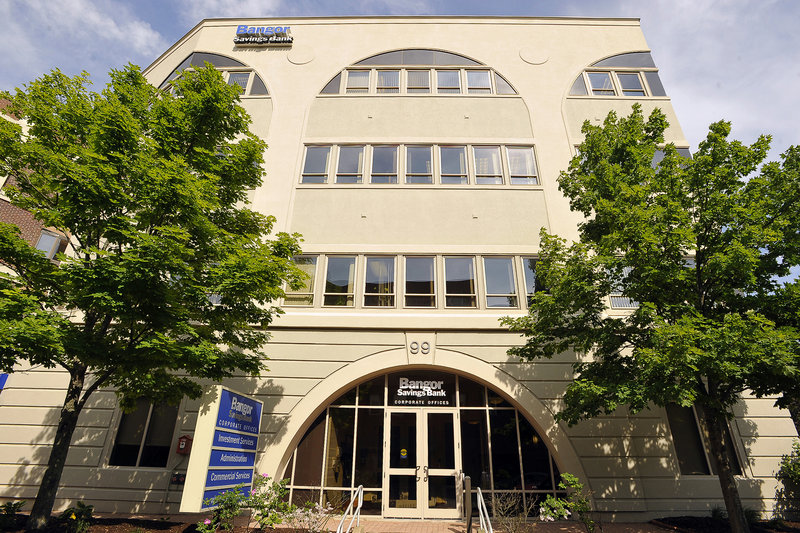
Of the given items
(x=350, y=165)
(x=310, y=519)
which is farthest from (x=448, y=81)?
(x=310, y=519)

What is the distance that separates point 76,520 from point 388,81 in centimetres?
1643

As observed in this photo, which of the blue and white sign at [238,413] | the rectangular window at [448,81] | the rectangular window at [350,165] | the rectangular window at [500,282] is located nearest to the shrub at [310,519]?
→ the blue and white sign at [238,413]

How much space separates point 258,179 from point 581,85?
13.4 m

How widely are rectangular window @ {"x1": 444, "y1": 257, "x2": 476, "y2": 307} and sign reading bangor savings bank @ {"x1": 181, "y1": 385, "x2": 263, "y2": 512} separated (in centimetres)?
634

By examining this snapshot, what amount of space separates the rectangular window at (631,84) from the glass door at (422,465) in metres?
14.5

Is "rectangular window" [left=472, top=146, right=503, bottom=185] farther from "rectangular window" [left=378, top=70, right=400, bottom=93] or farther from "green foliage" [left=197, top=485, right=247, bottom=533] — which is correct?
"green foliage" [left=197, top=485, right=247, bottom=533]

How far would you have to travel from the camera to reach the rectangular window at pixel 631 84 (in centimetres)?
1597

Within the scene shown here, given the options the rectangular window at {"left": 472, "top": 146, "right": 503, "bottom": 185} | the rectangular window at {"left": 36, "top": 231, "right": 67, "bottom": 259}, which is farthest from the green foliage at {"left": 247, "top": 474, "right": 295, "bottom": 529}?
the rectangular window at {"left": 36, "top": 231, "right": 67, "bottom": 259}

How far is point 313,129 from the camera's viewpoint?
49.5 feet

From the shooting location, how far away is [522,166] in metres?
14.3

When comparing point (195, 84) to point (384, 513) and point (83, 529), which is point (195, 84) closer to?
point (83, 529)

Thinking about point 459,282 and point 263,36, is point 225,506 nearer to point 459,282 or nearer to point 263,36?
point 459,282

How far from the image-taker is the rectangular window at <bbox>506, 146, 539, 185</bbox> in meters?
14.0

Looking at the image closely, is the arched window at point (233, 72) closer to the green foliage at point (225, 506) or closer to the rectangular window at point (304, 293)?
the rectangular window at point (304, 293)
